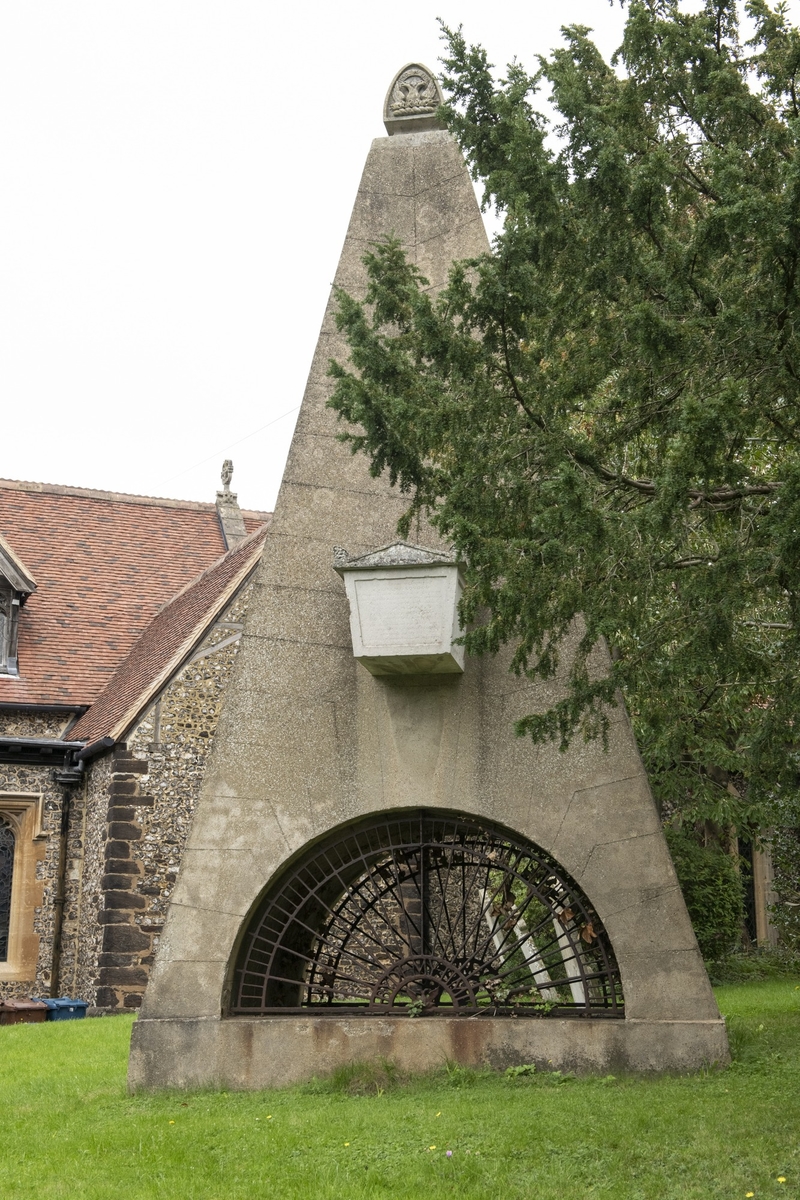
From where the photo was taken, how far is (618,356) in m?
6.50

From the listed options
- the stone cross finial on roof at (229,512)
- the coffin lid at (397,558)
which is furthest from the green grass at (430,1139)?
the stone cross finial on roof at (229,512)

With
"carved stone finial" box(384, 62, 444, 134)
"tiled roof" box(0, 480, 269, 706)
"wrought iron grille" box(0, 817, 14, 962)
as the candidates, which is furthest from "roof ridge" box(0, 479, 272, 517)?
"carved stone finial" box(384, 62, 444, 134)

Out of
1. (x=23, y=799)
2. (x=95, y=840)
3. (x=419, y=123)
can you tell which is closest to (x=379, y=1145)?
(x=419, y=123)

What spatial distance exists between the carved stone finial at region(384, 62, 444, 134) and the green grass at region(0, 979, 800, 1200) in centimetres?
647

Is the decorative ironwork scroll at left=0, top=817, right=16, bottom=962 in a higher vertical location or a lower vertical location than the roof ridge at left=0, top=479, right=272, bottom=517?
lower

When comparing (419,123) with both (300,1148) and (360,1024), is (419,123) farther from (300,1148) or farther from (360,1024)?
(300,1148)

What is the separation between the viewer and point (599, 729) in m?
7.84

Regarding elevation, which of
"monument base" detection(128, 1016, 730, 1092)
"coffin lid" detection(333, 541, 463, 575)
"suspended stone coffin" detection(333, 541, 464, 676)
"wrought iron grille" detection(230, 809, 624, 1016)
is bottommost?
"monument base" detection(128, 1016, 730, 1092)

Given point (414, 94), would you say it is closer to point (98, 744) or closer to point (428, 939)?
point (428, 939)

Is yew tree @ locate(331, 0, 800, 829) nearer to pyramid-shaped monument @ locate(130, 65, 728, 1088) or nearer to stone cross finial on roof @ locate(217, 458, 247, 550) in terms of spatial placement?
pyramid-shaped monument @ locate(130, 65, 728, 1088)

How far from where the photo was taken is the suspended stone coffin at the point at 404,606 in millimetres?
7574

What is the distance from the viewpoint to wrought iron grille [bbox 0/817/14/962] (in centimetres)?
1786

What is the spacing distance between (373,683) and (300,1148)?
289 cm

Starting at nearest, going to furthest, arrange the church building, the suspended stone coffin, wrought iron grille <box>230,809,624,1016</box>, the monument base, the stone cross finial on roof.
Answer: the monument base < the suspended stone coffin < wrought iron grille <box>230,809,624,1016</box> < the church building < the stone cross finial on roof
